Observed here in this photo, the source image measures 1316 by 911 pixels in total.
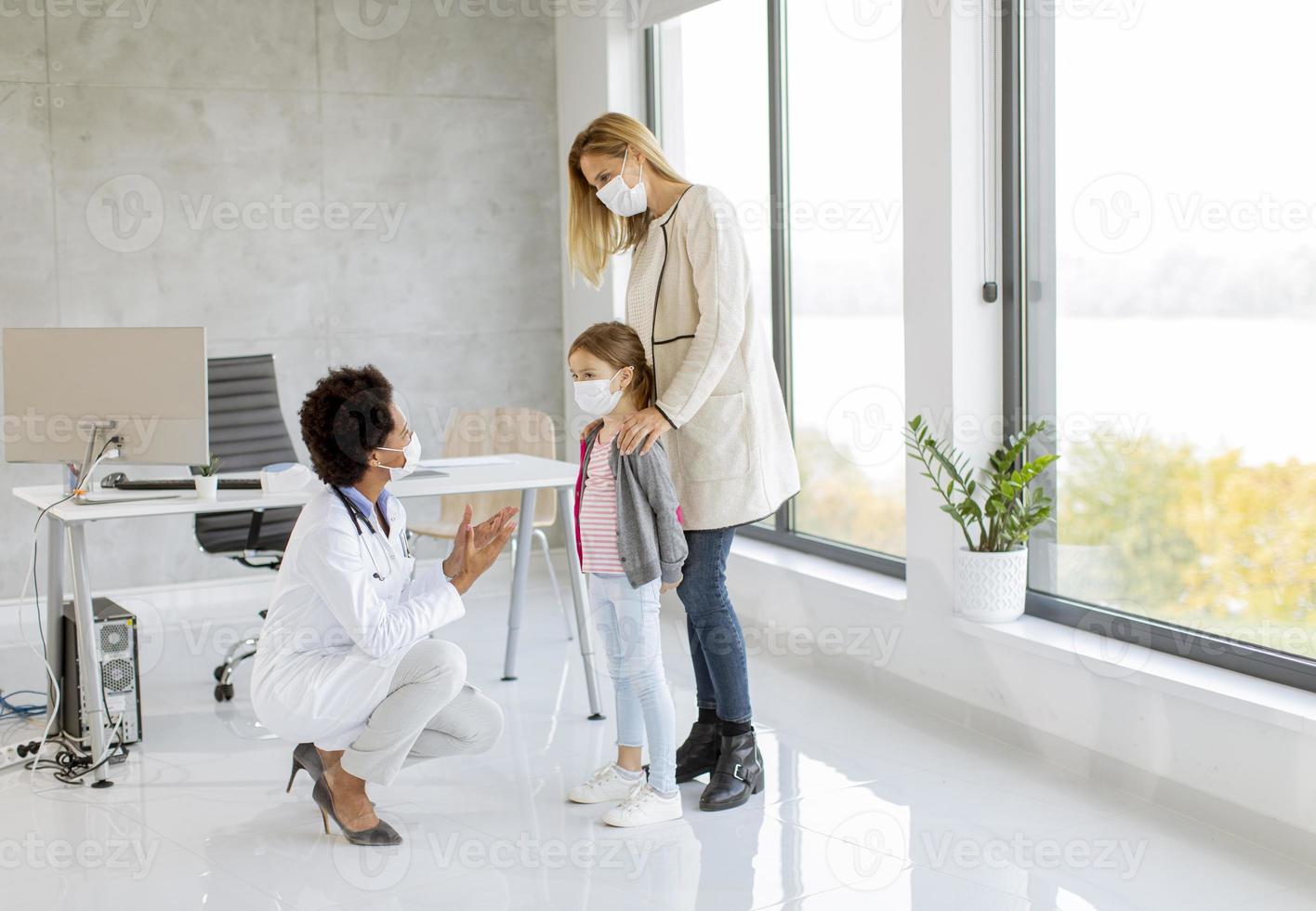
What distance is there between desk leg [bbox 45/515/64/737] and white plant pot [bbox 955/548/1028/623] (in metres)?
2.45

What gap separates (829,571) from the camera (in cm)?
451

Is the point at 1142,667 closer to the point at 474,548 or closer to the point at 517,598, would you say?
the point at 474,548

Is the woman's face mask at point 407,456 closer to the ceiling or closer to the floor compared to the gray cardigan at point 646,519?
closer to the ceiling

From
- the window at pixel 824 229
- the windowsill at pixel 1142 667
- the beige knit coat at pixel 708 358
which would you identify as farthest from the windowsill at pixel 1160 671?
the beige knit coat at pixel 708 358

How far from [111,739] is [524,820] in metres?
1.28

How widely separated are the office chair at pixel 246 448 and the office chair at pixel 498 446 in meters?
0.52

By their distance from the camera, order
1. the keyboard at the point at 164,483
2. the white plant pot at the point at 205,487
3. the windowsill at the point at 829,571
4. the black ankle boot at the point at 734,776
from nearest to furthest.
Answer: the black ankle boot at the point at 734,776 < the white plant pot at the point at 205,487 < the keyboard at the point at 164,483 < the windowsill at the point at 829,571

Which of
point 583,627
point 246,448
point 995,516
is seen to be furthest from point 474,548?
point 246,448

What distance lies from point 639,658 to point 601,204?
1.10m

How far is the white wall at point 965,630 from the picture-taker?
304 centimetres

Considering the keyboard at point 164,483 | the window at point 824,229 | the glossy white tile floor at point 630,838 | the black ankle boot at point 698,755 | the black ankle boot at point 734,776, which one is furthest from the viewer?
the window at point 824,229

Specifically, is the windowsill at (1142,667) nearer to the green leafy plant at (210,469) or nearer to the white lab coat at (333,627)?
the white lab coat at (333,627)

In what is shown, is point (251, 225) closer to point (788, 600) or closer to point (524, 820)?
point (788, 600)

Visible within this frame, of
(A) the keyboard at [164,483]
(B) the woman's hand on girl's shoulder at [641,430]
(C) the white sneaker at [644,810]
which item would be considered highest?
(B) the woman's hand on girl's shoulder at [641,430]
